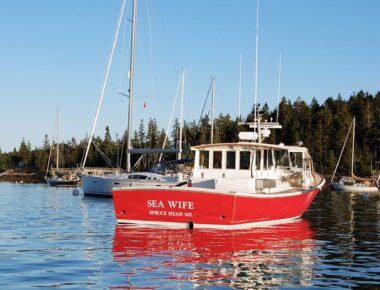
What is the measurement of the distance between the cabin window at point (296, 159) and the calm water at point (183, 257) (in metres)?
4.54

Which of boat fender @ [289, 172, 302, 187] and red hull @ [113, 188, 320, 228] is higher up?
boat fender @ [289, 172, 302, 187]

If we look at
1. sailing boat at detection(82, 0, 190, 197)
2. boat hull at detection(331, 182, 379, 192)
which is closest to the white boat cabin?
sailing boat at detection(82, 0, 190, 197)

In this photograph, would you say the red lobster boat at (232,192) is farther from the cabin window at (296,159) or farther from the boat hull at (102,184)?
the boat hull at (102,184)

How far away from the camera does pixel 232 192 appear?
2216cm

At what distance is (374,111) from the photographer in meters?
135

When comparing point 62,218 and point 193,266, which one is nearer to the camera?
point 193,266

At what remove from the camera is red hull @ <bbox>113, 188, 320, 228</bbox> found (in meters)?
22.2

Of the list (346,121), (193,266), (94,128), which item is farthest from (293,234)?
(346,121)

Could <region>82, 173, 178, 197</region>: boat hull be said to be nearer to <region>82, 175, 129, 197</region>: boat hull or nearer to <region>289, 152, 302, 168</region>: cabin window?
<region>82, 175, 129, 197</region>: boat hull

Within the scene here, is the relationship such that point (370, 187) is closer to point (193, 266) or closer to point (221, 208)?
point (221, 208)

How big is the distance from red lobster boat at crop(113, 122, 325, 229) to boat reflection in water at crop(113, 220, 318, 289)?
59cm

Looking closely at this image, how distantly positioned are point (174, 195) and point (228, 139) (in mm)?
124198

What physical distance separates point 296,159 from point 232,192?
9.06m

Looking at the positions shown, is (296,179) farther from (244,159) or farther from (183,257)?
(183,257)
